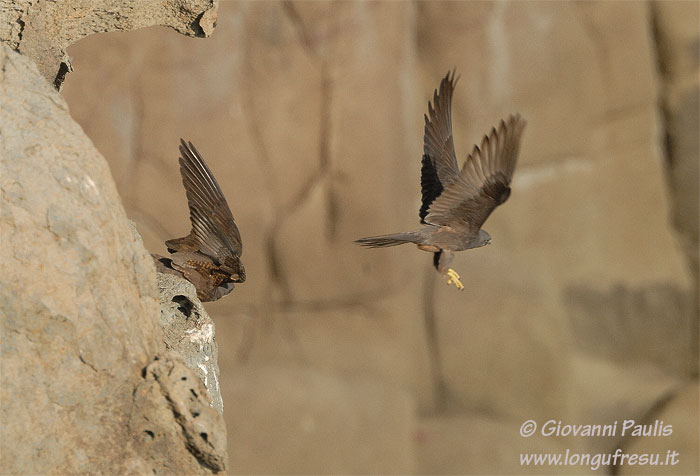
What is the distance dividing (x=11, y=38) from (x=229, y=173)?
3.78 meters

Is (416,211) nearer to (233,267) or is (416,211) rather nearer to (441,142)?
(441,142)

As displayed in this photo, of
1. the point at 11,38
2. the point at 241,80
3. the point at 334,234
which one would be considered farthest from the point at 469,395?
the point at 11,38

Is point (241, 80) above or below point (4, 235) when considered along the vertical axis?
above

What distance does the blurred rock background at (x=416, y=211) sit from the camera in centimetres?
636

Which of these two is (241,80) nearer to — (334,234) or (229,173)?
(229,173)

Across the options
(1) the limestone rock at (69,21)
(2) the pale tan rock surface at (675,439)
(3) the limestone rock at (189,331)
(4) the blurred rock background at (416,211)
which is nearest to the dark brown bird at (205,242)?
(3) the limestone rock at (189,331)

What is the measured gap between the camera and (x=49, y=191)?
208cm

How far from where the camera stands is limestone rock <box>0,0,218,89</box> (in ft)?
8.57

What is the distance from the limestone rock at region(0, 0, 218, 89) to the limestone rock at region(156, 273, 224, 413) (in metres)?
0.77

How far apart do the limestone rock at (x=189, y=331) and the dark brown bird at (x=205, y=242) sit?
0.26 m

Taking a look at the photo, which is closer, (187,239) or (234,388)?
(187,239)

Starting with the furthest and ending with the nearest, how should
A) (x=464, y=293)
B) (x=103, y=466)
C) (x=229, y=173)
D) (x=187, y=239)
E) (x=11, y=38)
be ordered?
(x=464, y=293), (x=229, y=173), (x=187, y=239), (x=11, y=38), (x=103, y=466)

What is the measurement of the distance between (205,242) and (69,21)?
88 cm

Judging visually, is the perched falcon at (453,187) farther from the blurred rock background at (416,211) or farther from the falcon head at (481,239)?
the blurred rock background at (416,211)
